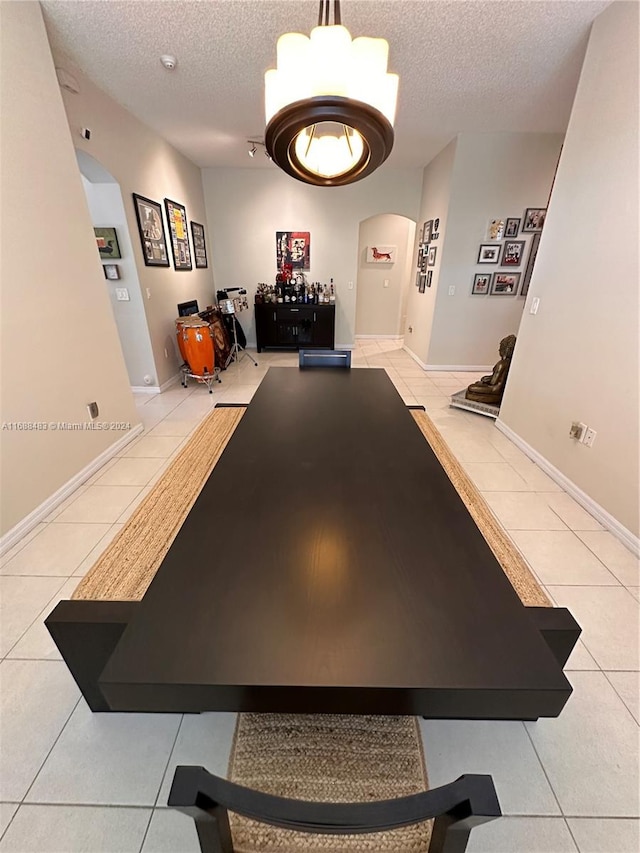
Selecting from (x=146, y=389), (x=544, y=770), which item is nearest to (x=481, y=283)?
(x=146, y=389)

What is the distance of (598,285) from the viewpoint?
2188mm

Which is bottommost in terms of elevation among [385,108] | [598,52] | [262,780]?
[262,780]

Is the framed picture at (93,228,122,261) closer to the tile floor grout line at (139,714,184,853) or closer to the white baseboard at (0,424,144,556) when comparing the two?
the white baseboard at (0,424,144,556)

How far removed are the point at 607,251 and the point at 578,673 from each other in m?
2.26

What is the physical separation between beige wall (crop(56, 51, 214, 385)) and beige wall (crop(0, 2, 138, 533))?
77cm

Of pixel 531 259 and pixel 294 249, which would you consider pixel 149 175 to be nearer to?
pixel 294 249

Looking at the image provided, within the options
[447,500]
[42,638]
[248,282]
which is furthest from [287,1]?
[248,282]

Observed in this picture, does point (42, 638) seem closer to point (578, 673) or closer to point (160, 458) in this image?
point (160, 458)

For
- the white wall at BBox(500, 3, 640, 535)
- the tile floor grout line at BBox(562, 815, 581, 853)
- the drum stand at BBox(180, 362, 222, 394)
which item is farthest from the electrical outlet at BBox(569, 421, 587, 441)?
the drum stand at BBox(180, 362, 222, 394)

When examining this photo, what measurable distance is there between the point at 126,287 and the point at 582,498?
4415 mm

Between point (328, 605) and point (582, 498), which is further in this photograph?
point (582, 498)

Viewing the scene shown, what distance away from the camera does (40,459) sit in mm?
2135

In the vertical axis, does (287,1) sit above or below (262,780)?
above

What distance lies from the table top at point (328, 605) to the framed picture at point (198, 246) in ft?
16.0
